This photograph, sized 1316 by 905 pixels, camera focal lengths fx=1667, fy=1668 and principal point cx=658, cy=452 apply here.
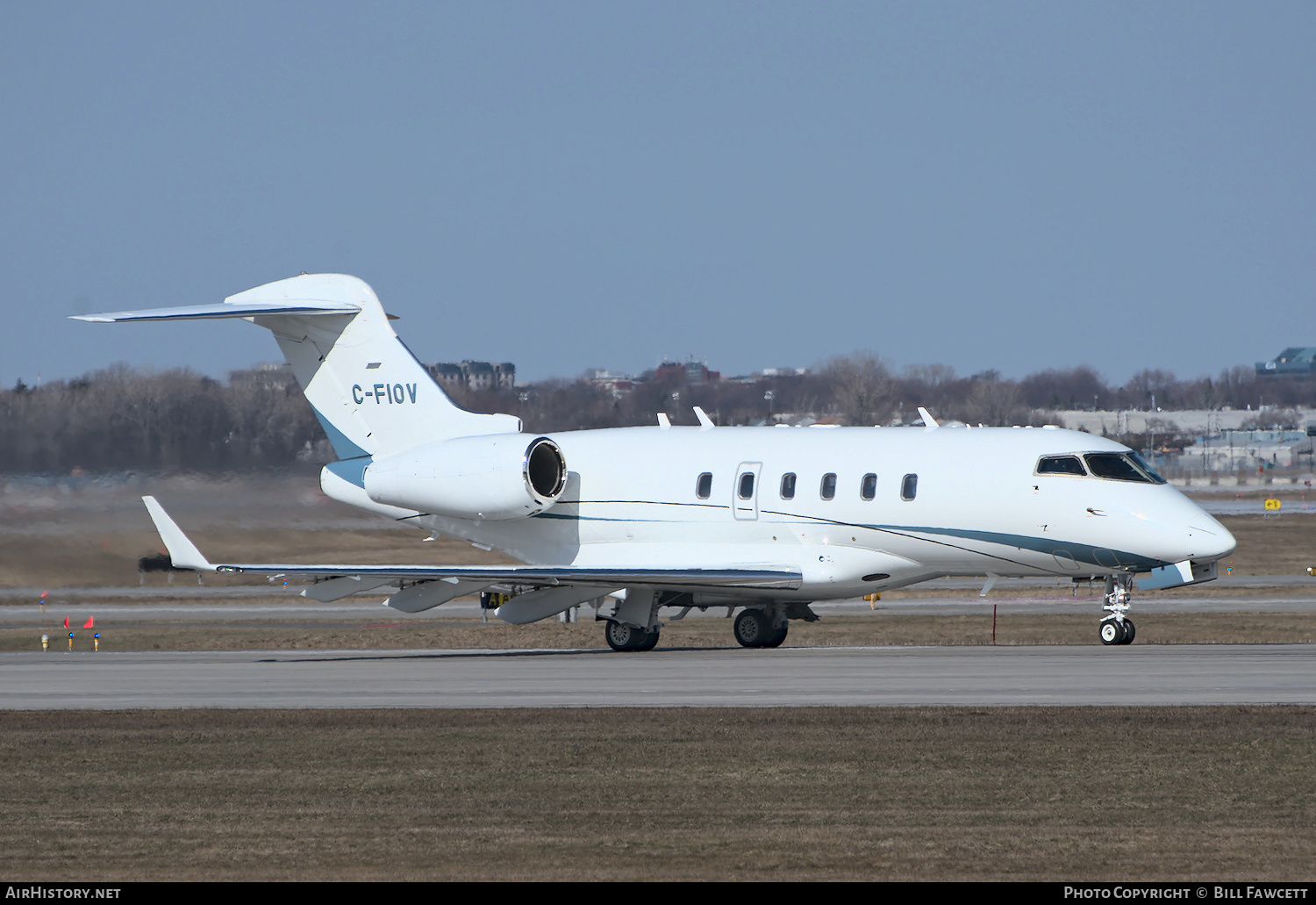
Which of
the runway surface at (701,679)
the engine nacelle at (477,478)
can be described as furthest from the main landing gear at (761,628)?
the engine nacelle at (477,478)

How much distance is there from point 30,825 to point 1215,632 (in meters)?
25.6

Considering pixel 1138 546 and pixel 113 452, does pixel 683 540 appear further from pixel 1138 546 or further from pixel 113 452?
A: pixel 113 452

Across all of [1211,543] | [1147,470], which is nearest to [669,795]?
[1211,543]

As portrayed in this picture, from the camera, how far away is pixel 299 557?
43.6 metres

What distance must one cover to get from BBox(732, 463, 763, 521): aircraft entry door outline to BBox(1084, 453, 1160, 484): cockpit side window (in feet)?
18.5

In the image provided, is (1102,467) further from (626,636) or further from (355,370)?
(355,370)

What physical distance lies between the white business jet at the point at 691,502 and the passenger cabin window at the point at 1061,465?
0.03 meters

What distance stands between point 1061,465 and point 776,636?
6.22 m

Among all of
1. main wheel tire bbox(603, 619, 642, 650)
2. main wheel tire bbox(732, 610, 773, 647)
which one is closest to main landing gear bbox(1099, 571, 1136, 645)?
main wheel tire bbox(732, 610, 773, 647)

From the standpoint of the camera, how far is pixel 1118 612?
1064 inches

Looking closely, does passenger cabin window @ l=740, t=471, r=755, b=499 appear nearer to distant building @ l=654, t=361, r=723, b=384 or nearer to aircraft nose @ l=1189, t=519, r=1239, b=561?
aircraft nose @ l=1189, t=519, r=1239, b=561

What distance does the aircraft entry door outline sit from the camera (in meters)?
28.9

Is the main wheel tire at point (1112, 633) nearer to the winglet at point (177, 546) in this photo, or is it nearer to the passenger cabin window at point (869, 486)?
the passenger cabin window at point (869, 486)
